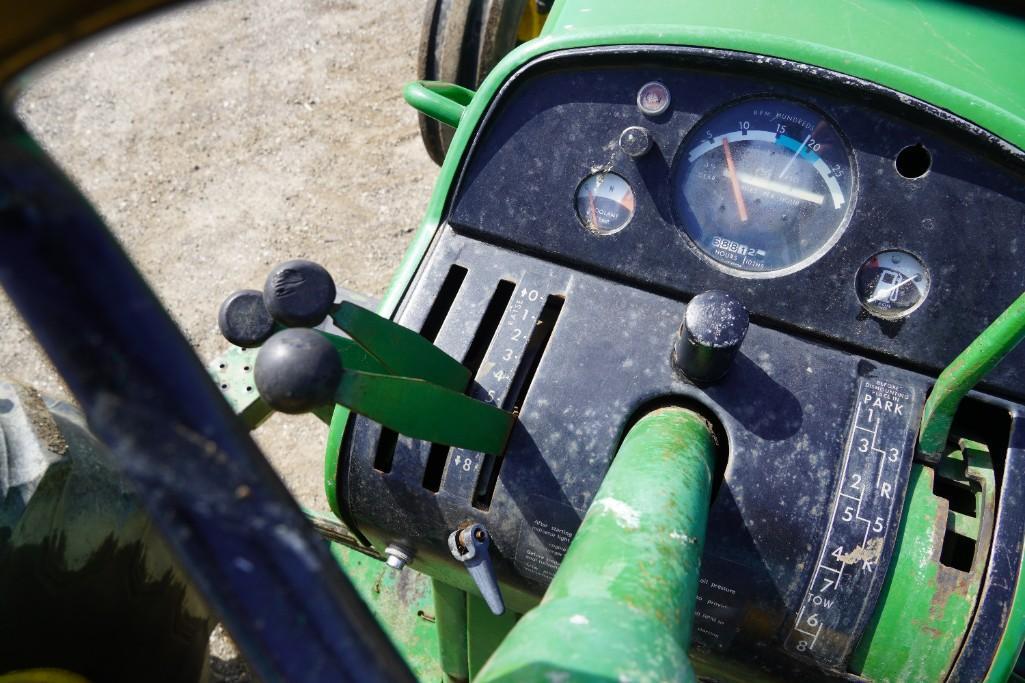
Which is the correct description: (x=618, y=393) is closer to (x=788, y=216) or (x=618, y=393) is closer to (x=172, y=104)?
(x=788, y=216)

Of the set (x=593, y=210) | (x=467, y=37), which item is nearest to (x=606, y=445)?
(x=593, y=210)

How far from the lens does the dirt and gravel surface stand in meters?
3.13

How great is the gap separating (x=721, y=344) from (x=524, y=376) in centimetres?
30

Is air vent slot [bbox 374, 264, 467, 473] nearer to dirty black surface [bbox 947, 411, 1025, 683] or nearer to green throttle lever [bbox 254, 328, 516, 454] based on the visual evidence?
green throttle lever [bbox 254, 328, 516, 454]

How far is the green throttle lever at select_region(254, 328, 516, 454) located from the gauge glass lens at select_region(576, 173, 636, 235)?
0.33m

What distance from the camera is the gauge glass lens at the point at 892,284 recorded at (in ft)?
4.00

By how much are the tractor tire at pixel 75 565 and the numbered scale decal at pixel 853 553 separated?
104 cm

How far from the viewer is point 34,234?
0.38 m

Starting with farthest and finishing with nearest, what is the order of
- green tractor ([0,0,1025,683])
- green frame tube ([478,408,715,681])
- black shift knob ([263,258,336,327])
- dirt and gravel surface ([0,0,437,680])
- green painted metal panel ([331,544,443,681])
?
dirt and gravel surface ([0,0,437,680])
green painted metal panel ([331,544,443,681])
green tractor ([0,0,1025,683])
black shift knob ([263,258,336,327])
green frame tube ([478,408,715,681])

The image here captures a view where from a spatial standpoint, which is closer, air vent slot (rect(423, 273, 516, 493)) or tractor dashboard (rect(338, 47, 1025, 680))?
tractor dashboard (rect(338, 47, 1025, 680))

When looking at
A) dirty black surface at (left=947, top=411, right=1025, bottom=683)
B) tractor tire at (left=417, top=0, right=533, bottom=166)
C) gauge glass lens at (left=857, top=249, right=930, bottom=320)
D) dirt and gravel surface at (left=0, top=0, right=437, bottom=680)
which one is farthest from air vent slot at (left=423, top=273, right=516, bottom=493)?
dirt and gravel surface at (left=0, top=0, right=437, bottom=680)

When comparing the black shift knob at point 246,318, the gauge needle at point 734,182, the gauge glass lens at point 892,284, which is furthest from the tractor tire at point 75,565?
the gauge glass lens at point 892,284

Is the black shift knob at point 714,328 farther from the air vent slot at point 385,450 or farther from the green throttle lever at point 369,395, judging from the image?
the air vent slot at point 385,450

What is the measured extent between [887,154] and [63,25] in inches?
44.3
